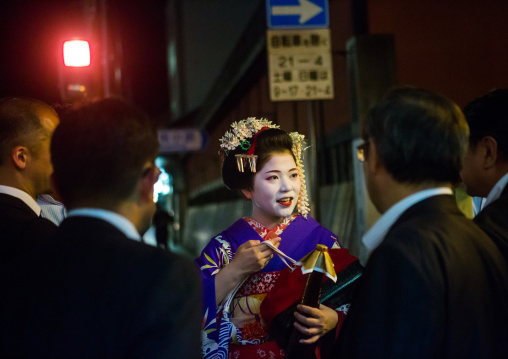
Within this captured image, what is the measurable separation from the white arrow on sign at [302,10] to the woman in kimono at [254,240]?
3.61 m

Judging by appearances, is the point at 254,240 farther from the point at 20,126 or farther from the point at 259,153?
the point at 20,126

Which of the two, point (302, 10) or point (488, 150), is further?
point (302, 10)

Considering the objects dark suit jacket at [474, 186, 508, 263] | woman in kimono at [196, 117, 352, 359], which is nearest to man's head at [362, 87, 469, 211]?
dark suit jacket at [474, 186, 508, 263]

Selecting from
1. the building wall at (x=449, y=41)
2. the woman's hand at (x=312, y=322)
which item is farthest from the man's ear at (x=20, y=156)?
the building wall at (x=449, y=41)

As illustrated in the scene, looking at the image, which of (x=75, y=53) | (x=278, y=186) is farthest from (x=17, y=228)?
(x=75, y=53)

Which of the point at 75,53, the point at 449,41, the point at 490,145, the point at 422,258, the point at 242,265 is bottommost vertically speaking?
the point at 242,265

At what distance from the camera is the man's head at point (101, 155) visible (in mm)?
1569

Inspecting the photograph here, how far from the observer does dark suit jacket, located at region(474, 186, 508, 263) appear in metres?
2.08

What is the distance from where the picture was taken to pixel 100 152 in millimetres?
1563

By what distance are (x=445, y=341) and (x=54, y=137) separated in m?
1.33

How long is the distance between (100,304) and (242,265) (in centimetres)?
140

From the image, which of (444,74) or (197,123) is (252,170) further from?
(197,123)

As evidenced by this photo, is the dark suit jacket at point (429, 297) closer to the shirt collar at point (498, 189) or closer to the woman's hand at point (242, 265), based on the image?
the shirt collar at point (498, 189)

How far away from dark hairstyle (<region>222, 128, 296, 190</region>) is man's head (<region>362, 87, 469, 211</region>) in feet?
4.47
